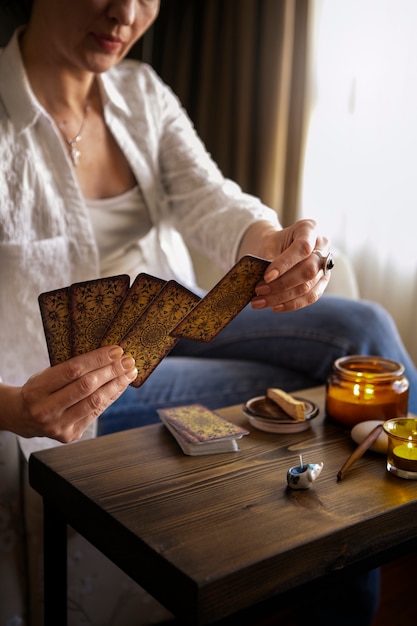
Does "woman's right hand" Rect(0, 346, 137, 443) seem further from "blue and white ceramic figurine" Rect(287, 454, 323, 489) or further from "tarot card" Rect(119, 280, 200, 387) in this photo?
"blue and white ceramic figurine" Rect(287, 454, 323, 489)

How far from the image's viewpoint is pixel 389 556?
3.27 feet

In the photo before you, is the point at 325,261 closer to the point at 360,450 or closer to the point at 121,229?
the point at 360,450

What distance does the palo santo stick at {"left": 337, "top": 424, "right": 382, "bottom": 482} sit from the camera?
1.07 m

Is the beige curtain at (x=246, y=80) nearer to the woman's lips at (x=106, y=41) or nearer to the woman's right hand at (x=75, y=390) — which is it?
the woman's lips at (x=106, y=41)

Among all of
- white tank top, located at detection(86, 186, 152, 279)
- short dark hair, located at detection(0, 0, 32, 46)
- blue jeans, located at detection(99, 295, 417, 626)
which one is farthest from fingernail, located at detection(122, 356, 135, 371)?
short dark hair, located at detection(0, 0, 32, 46)

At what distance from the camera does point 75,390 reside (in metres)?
0.99

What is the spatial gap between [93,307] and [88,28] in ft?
2.39

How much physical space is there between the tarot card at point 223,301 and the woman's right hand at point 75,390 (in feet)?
0.41

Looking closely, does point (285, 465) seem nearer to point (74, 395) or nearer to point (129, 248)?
point (74, 395)

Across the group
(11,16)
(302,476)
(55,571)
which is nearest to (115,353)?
(302,476)

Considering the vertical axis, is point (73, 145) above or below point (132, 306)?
above

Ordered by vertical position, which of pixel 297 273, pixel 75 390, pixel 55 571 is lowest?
pixel 55 571

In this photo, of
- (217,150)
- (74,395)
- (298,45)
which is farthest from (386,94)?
(74,395)

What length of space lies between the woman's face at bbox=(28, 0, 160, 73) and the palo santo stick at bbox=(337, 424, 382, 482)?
0.95 meters
